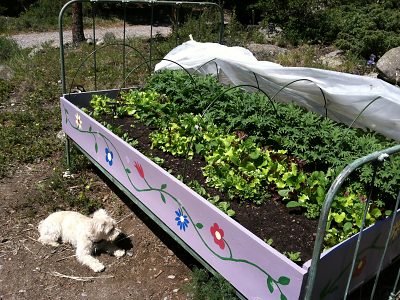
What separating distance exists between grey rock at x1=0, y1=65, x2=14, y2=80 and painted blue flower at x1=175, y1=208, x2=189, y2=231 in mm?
5787

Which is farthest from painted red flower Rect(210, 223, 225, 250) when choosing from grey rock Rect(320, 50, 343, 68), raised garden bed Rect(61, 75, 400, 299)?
grey rock Rect(320, 50, 343, 68)

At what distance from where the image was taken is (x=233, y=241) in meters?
2.28

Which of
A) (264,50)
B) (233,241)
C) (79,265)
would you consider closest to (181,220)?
(233,241)

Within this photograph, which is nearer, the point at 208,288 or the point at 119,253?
the point at 208,288

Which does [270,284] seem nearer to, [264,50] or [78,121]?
[78,121]

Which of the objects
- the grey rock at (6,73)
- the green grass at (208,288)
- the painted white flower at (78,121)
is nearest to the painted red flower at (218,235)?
the green grass at (208,288)

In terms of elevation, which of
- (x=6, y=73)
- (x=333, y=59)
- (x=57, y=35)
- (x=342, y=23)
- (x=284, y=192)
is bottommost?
(x=57, y=35)

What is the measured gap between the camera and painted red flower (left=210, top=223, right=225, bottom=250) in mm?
2365

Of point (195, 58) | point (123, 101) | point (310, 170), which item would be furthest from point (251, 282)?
point (195, 58)

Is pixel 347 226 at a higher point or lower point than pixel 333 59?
higher

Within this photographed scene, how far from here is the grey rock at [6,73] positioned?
289 inches

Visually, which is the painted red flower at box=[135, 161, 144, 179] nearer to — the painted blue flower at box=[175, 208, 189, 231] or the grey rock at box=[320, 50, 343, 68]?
the painted blue flower at box=[175, 208, 189, 231]

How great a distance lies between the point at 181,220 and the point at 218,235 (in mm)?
408

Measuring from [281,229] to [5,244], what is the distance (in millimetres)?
2266
